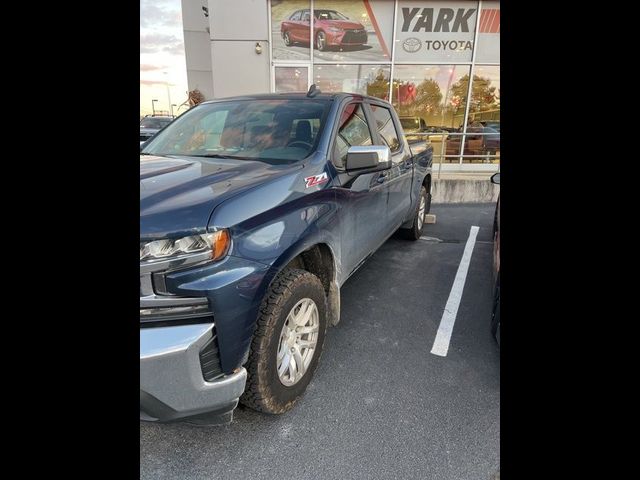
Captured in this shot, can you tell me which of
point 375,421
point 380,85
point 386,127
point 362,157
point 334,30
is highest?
point 334,30

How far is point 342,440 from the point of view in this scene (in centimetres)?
206

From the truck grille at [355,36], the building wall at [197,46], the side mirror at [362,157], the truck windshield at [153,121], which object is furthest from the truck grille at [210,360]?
the building wall at [197,46]

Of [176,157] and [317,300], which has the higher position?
[176,157]

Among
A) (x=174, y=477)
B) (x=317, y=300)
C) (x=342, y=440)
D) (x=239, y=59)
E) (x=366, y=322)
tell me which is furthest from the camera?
(x=239, y=59)

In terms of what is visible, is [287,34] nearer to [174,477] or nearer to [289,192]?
[289,192]

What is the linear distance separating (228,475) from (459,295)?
284cm

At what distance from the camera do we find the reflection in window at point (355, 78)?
1034cm

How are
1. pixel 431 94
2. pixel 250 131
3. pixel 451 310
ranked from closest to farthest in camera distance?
pixel 250 131, pixel 451 310, pixel 431 94

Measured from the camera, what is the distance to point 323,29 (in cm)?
1007

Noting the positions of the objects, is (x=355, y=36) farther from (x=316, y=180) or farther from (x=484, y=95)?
(x=316, y=180)

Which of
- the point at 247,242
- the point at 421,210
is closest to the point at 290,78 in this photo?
the point at 421,210

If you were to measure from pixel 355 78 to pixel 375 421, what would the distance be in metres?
9.98

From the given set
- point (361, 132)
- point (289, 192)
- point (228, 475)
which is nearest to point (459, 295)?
point (361, 132)
